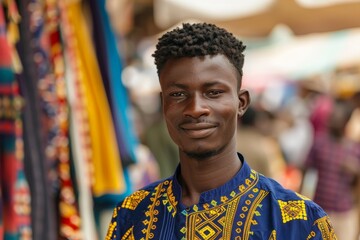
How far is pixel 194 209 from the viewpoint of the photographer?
2.37m

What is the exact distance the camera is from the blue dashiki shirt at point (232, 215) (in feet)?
7.39

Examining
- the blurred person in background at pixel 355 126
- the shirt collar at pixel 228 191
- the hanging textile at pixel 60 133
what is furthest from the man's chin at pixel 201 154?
the blurred person in background at pixel 355 126

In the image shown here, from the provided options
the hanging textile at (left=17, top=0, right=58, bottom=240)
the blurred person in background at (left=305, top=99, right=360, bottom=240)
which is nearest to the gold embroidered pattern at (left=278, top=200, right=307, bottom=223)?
the hanging textile at (left=17, top=0, right=58, bottom=240)

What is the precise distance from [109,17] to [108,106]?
577 millimetres

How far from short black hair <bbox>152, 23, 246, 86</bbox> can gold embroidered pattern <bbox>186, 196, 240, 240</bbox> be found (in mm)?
393

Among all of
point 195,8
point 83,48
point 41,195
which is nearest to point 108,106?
point 83,48

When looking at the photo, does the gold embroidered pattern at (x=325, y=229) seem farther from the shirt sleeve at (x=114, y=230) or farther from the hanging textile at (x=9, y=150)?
the hanging textile at (x=9, y=150)

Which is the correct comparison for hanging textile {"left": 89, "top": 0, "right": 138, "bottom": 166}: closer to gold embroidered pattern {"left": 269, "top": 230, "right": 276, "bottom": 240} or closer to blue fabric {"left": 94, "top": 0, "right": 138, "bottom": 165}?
blue fabric {"left": 94, "top": 0, "right": 138, "bottom": 165}

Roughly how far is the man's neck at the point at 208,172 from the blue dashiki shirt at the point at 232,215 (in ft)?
0.08

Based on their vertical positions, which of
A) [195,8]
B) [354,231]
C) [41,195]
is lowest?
[354,231]

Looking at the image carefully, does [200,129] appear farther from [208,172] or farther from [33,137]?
[33,137]

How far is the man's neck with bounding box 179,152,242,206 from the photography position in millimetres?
2375

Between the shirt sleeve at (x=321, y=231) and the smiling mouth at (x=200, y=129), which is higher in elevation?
the smiling mouth at (x=200, y=129)

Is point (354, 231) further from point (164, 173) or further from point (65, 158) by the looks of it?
point (65, 158)
